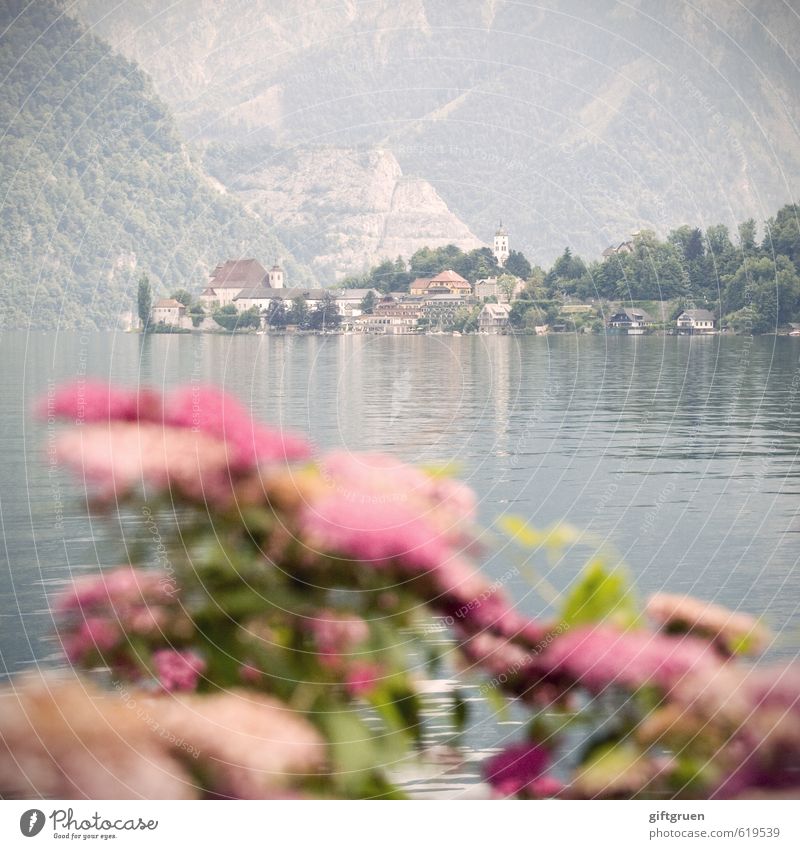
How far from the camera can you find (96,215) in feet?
190

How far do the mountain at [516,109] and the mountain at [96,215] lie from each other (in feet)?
9.30

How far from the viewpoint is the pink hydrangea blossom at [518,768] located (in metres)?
3.03

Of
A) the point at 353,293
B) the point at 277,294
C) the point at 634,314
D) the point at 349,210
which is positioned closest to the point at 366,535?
the point at 277,294

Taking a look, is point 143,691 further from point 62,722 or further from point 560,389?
point 560,389

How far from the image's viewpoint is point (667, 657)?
288 centimetres

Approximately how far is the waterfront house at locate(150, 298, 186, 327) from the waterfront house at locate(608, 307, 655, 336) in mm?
19369

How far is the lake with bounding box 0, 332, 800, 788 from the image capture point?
11.7 metres

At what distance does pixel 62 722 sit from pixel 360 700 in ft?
1.99

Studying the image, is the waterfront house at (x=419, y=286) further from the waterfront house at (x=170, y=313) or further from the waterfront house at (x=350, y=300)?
the waterfront house at (x=170, y=313)

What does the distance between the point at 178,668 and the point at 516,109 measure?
198 ft

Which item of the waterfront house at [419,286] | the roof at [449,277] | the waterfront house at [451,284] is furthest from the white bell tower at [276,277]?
the waterfront house at [451,284]

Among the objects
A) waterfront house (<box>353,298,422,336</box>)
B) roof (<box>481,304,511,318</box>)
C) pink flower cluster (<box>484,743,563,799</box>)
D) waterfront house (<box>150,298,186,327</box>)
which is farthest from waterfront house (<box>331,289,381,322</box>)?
pink flower cluster (<box>484,743,563,799</box>)

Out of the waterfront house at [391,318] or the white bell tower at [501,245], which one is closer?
the waterfront house at [391,318]
